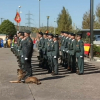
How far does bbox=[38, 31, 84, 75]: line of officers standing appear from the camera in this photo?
38.9 feet

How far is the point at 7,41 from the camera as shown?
3447 cm

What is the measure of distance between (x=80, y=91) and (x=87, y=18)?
39.5 meters

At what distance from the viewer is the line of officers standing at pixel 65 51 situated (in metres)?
11.9

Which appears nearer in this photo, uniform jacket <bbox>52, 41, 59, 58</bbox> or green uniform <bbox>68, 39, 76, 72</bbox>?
uniform jacket <bbox>52, 41, 59, 58</bbox>

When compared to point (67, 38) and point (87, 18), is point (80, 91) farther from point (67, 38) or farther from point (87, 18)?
point (87, 18)

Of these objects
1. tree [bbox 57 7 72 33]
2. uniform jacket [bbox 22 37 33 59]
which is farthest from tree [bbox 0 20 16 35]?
uniform jacket [bbox 22 37 33 59]

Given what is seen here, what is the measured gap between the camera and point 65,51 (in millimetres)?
13719

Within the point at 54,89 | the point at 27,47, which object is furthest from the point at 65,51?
the point at 54,89

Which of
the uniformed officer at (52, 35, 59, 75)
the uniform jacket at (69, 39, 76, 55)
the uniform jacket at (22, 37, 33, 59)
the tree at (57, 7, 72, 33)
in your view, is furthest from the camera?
the tree at (57, 7, 72, 33)

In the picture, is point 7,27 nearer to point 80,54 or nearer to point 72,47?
point 72,47

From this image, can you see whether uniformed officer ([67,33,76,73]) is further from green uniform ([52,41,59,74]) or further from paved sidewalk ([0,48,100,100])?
paved sidewalk ([0,48,100,100])

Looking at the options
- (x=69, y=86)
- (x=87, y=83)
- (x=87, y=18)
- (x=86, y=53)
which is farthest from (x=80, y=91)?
(x=87, y=18)

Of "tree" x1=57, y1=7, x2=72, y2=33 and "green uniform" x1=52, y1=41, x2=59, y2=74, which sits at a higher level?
"tree" x1=57, y1=7, x2=72, y2=33

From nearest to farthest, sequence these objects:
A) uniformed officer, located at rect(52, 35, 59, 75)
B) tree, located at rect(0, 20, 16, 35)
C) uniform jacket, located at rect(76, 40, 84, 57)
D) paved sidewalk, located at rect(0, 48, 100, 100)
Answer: paved sidewalk, located at rect(0, 48, 100, 100), uniformed officer, located at rect(52, 35, 59, 75), uniform jacket, located at rect(76, 40, 84, 57), tree, located at rect(0, 20, 16, 35)
